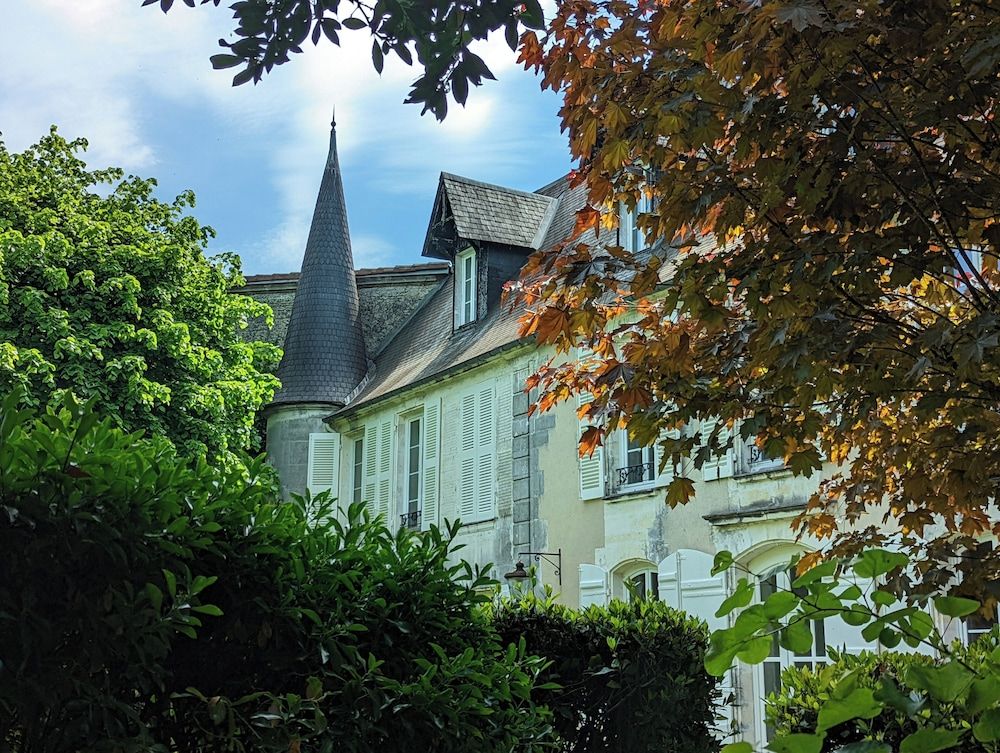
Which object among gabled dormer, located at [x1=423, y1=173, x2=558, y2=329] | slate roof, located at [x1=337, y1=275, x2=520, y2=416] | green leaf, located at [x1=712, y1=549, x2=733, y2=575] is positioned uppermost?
gabled dormer, located at [x1=423, y1=173, x2=558, y2=329]

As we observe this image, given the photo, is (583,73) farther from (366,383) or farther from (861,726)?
(366,383)

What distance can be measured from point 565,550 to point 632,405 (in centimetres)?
1114

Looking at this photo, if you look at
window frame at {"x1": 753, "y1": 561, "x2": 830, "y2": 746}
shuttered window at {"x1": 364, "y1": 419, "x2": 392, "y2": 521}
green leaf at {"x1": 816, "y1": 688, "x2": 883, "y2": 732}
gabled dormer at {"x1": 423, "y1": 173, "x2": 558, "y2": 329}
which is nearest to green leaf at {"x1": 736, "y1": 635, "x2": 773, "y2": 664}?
green leaf at {"x1": 816, "y1": 688, "x2": 883, "y2": 732}

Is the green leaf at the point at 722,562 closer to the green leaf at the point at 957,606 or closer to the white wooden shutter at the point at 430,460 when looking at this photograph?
the green leaf at the point at 957,606

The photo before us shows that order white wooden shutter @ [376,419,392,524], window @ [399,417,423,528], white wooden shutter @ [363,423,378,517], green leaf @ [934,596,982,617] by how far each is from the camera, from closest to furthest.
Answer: green leaf @ [934,596,982,617], window @ [399,417,423,528], white wooden shutter @ [376,419,392,524], white wooden shutter @ [363,423,378,517]

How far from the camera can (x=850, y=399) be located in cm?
441

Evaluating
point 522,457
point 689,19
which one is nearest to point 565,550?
point 522,457

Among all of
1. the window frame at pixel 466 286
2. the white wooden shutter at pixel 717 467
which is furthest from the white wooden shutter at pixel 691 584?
the window frame at pixel 466 286

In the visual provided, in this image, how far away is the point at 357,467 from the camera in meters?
22.3

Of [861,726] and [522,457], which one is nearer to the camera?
[861,726]

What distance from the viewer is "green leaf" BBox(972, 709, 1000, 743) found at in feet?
3.71

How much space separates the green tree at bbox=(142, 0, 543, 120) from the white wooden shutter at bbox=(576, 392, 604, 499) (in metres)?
11.5

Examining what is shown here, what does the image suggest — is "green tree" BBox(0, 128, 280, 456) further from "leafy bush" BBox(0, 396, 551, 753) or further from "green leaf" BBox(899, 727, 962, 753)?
"green leaf" BBox(899, 727, 962, 753)

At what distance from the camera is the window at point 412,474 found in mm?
19953
